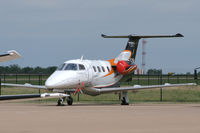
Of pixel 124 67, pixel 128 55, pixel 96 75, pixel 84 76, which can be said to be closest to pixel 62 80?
pixel 84 76

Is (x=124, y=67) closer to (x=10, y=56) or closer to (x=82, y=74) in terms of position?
(x=82, y=74)

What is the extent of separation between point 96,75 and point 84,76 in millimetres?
1745

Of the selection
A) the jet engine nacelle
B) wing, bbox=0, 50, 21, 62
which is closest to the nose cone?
the jet engine nacelle

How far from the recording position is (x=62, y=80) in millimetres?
27312

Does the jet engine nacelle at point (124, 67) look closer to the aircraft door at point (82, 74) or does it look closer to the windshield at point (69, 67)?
the aircraft door at point (82, 74)

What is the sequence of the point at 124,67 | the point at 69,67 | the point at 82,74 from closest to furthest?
the point at 69,67, the point at 82,74, the point at 124,67

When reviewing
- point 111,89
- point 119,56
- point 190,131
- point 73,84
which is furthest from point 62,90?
point 190,131

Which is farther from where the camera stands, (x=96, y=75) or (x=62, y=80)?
(x=96, y=75)

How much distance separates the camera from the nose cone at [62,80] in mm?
26859

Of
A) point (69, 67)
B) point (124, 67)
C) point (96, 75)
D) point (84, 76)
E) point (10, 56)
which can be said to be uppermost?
point (124, 67)

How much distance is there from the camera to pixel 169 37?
33.0 m

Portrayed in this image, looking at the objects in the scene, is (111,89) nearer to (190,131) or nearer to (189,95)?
(189,95)

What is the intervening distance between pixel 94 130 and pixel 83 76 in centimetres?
1552

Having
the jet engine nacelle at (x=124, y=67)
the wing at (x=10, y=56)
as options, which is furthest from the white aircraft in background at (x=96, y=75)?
the wing at (x=10, y=56)
